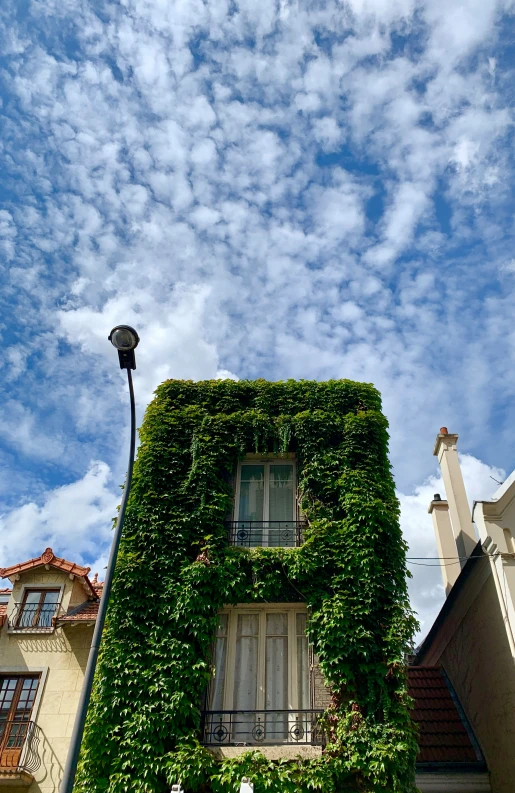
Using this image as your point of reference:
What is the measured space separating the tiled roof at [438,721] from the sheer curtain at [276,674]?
3.28 meters

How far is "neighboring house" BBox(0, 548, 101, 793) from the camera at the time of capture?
14219 mm

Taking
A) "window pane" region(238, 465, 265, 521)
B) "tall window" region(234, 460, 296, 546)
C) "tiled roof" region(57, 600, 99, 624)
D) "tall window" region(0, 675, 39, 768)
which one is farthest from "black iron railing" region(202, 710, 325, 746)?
"tall window" region(0, 675, 39, 768)

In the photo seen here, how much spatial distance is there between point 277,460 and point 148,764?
6.95 meters

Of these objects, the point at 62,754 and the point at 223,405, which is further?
the point at 223,405

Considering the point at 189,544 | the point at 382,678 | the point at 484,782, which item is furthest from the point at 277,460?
the point at 484,782

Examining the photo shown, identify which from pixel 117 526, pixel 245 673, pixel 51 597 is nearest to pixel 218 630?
pixel 245 673

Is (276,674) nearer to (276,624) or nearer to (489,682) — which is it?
(276,624)

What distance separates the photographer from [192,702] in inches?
449

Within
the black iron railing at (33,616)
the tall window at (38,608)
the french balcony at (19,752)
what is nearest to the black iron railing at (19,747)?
the french balcony at (19,752)

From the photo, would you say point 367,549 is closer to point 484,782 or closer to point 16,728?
point 484,782

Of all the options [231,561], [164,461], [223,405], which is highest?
[223,405]

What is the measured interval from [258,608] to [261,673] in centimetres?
126

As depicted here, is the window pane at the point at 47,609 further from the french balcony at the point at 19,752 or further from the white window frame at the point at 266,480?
the white window frame at the point at 266,480

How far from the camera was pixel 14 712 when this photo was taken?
49.1 feet
